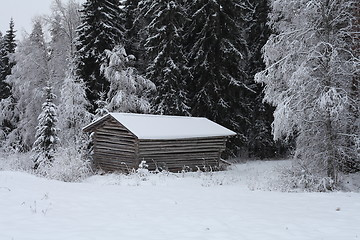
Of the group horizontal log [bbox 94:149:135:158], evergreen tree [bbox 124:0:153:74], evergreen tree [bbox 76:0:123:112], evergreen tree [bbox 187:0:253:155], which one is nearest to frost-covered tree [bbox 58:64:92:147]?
evergreen tree [bbox 76:0:123:112]

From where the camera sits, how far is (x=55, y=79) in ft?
95.1

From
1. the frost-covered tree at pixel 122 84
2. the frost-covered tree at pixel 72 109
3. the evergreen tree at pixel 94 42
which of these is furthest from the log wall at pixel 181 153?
the evergreen tree at pixel 94 42

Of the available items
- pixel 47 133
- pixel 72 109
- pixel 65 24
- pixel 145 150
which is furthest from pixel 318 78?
pixel 65 24

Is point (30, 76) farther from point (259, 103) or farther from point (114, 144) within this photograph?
point (259, 103)

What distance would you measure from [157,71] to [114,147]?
880 centimetres

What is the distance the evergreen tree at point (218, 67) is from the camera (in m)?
25.9

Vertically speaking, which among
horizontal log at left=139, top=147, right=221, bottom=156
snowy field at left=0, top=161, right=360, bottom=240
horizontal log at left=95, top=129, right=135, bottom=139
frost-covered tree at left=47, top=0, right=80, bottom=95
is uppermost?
frost-covered tree at left=47, top=0, right=80, bottom=95

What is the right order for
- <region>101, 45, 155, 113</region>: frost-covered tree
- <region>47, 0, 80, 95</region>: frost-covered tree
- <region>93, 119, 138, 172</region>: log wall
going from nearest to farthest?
<region>93, 119, 138, 172</region>: log wall, <region>101, 45, 155, 113</region>: frost-covered tree, <region>47, 0, 80, 95</region>: frost-covered tree

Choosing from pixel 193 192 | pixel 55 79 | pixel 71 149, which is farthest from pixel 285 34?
pixel 55 79

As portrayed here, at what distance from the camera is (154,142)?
18.2m

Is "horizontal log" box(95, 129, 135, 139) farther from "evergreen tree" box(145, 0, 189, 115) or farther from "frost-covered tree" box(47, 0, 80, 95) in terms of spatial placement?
"frost-covered tree" box(47, 0, 80, 95)

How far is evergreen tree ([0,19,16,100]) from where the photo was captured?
35.3 m

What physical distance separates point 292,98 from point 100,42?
54.6 ft

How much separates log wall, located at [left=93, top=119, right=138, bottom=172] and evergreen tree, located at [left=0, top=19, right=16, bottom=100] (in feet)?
63.6
